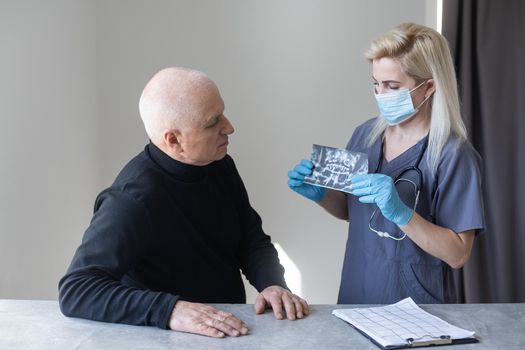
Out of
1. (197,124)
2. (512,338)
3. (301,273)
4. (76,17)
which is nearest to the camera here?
(512,338)

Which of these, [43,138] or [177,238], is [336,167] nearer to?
[177,238]

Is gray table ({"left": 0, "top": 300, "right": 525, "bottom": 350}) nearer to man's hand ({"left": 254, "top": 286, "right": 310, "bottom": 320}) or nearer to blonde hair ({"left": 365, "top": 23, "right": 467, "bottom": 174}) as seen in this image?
man's hand ({"left": 254, "top": 286, "right": 310, "bottom": 320})

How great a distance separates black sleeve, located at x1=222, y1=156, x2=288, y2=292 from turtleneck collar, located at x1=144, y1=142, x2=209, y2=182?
0.66 ft

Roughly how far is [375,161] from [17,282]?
1.58 m

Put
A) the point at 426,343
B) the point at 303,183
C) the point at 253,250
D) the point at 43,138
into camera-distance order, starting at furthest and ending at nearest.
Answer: the point at 43,138
the point at 303,183
the point at 253,250
the point at 426,343

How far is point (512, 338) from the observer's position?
1.50 metres

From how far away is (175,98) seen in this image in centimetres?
174

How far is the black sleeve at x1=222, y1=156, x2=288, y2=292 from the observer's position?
1956 millimetres

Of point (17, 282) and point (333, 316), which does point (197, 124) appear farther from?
point (17, 282)

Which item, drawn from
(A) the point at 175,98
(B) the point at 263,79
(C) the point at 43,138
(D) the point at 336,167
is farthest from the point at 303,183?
(B) the point at 263,79

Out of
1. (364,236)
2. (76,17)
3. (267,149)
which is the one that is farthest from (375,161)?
(76,17)

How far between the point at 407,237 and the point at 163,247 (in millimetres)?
832

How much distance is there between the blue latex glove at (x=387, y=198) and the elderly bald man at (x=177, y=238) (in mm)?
382

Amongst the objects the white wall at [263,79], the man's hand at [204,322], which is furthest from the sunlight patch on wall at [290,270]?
the man's hand at [204,322]
